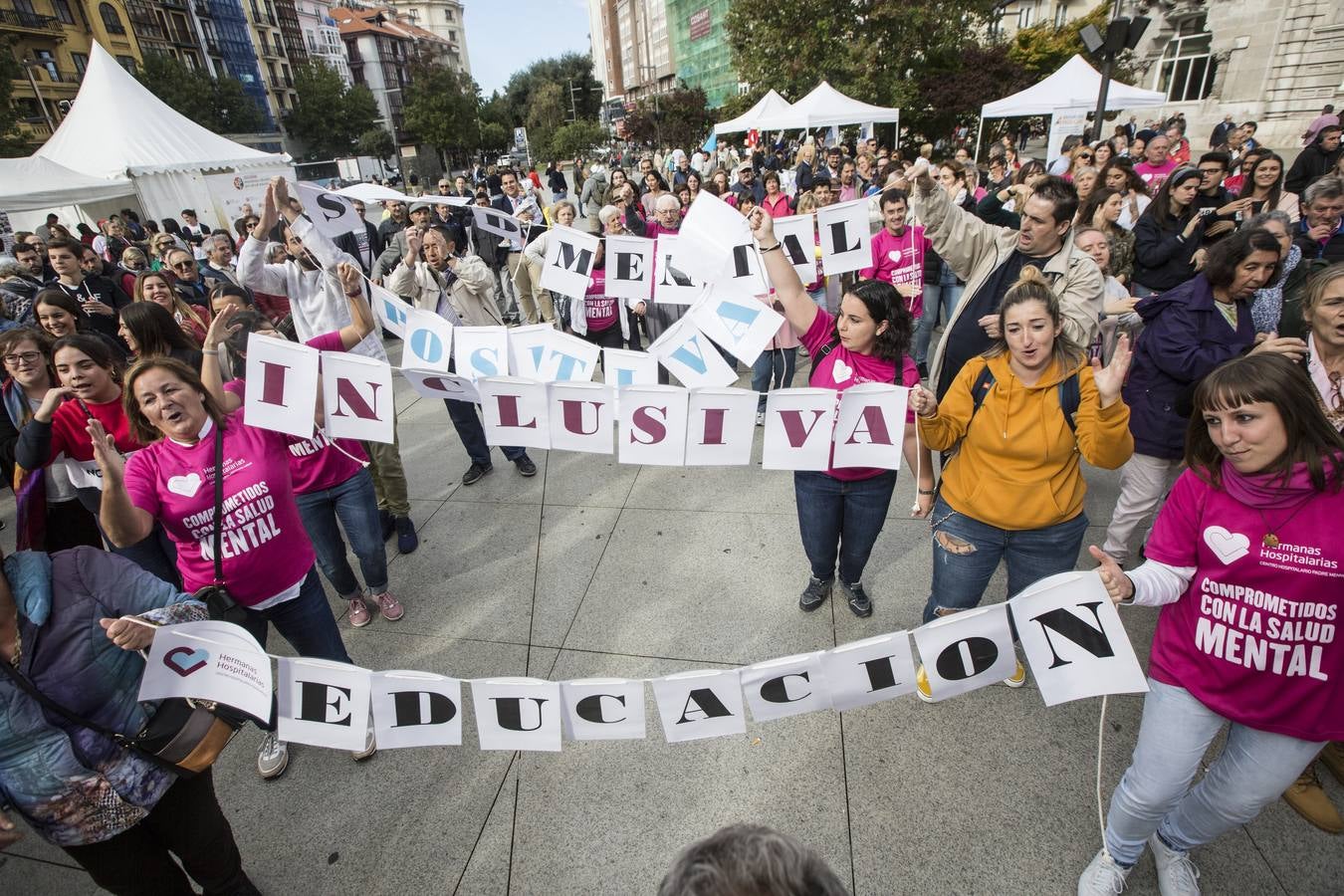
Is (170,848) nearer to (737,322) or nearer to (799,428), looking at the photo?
(799,428)

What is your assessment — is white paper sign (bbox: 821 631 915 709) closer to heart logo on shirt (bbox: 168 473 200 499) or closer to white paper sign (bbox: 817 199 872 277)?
white paper sign (bbox: 817 199 872 277)

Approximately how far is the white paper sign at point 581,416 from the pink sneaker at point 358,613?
1.96m

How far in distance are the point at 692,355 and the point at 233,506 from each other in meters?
2.04

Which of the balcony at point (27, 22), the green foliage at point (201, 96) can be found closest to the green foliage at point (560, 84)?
the green foliage at point (201, 96)

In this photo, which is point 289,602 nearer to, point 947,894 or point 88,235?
point 947,894

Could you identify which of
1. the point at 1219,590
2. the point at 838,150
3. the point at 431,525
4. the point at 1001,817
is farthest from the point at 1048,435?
the point at 838,150

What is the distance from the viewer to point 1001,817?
8.25 feet

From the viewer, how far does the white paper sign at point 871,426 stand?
2.59 metres

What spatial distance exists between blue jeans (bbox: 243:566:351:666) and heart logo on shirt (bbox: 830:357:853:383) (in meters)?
A: 2.60

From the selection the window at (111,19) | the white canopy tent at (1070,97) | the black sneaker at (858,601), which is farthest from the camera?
the window at (111,19)

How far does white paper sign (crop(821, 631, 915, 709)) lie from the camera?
216 cm

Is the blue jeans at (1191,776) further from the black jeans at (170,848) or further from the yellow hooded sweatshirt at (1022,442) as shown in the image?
the black jeans at (170,848)

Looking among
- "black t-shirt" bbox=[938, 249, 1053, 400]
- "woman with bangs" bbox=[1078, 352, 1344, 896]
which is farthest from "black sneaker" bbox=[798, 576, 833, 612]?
"woman with bangs" bbox=[1078, 352, 1344, 896]

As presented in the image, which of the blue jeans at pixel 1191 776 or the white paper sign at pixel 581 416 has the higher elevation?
the white paper sign at pixel 581 416
